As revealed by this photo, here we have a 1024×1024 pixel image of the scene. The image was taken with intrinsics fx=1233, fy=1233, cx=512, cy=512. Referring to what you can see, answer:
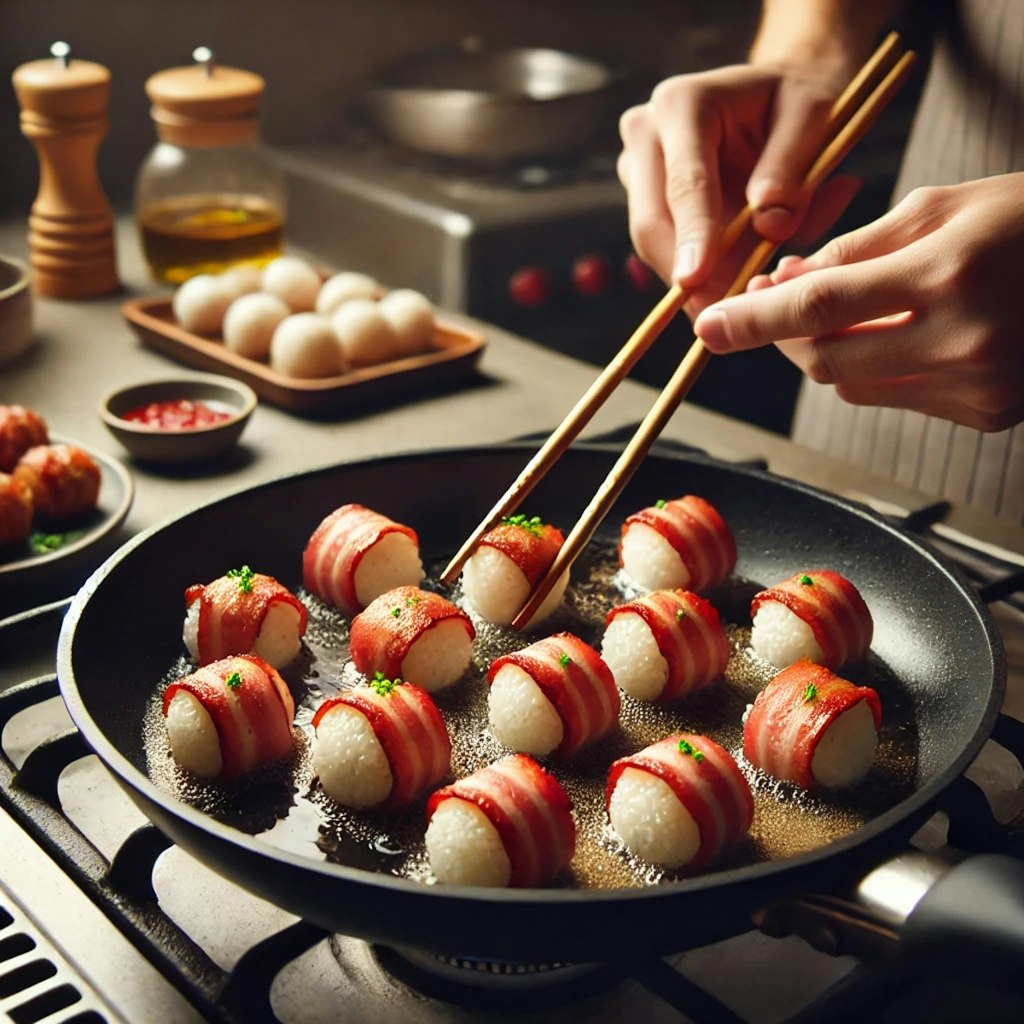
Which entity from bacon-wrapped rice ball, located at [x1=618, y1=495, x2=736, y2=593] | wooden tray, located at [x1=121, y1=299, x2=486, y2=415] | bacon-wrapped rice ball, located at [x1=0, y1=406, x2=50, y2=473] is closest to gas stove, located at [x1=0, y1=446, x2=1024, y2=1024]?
bacon-wrapped rice ball, located at [x1=618, y1=495, x2=736, y2=593]

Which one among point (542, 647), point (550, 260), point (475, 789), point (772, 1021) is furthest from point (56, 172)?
point (772, 1021)

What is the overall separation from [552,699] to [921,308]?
507 millimetres

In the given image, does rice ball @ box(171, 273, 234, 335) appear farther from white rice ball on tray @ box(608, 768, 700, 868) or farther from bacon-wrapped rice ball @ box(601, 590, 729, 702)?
white rice ball on tray @ box(608, 768, 700, 868)

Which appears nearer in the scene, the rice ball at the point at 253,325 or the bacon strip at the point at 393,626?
the bacon strip at the point at 393,626

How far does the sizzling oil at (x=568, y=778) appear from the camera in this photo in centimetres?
100

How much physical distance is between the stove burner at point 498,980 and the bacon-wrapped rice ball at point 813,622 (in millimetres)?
410

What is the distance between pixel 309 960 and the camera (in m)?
0.99

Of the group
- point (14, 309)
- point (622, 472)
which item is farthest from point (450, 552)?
point (14, 309)

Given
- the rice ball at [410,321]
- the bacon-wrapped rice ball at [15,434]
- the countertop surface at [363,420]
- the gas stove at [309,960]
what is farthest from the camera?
the rice ball at [410,321]

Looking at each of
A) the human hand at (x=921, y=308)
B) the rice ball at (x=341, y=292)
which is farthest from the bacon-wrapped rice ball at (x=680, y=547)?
the rice ball at (x=341, y=292)

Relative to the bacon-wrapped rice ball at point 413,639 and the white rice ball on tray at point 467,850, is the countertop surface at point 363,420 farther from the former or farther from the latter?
the white rice ball on tray at point 467,850

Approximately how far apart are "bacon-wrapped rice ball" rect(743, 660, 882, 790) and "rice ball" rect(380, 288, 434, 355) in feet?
3.85

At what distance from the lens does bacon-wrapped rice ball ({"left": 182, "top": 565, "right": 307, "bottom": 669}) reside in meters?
1.19

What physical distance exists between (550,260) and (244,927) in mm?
1912
